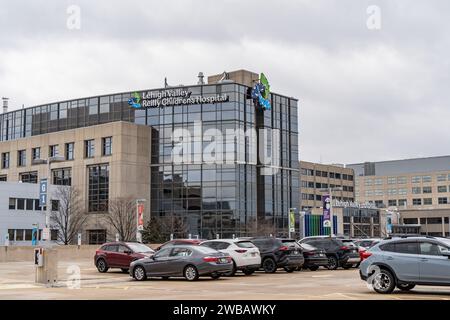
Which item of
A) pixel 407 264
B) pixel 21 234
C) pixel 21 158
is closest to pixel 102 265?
pixel 407 264

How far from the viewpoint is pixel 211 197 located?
74938mm

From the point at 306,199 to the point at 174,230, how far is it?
6005cm

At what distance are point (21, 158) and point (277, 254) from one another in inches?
2657

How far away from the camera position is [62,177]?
82.5m

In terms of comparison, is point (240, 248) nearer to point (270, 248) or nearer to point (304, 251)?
point (270, 248)

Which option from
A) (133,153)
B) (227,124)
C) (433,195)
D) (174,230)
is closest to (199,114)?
(227,124)

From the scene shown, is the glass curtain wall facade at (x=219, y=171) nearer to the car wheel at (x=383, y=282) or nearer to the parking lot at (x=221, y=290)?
the parking lot at (x=221, y=290)

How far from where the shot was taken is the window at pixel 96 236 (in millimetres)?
77188

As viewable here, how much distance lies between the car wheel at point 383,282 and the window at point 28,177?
7278 centimetres

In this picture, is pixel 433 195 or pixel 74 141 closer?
pixel 74 141

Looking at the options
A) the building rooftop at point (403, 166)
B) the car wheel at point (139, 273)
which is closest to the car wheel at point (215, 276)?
the car wheel at point (139, 273)

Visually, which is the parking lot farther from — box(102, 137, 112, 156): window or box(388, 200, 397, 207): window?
box(388, 200, 397, 207): window

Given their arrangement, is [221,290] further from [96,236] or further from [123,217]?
[96,236]
